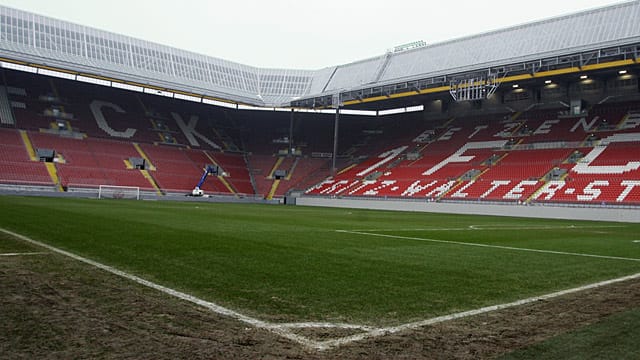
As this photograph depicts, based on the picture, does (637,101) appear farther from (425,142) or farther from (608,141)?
(425,142)

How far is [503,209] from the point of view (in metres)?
34.4

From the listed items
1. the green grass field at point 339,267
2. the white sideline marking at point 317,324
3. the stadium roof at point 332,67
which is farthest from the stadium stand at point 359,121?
the white sideline marking at point 317,324

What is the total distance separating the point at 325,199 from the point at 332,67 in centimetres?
2036

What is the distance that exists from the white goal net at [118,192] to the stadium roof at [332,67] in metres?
10.7

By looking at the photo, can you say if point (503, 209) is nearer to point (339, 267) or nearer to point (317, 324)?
point (339, 267)

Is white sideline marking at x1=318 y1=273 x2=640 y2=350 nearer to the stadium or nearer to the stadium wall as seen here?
the stadium

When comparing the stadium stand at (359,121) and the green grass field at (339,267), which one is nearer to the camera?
the green grass field at (339,267)

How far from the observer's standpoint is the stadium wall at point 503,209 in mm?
29967

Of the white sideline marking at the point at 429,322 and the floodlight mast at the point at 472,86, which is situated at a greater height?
the floodlight mast at the point at 472,86

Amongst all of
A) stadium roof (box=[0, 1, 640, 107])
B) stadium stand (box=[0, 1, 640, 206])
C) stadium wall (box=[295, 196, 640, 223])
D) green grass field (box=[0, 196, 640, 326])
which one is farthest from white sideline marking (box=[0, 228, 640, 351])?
stadium roof (box=[0, 1, 640, 107])

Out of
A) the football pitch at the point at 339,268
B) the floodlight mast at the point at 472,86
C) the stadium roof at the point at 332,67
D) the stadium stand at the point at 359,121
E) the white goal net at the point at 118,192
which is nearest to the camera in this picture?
the football pitch at the point at 339,268

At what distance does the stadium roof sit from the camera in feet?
123

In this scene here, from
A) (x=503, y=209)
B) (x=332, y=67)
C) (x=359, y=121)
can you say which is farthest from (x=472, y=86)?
(x=359, y=121)

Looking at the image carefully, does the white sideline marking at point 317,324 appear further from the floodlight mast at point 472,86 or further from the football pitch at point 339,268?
the floodlight mast at point 472,86
